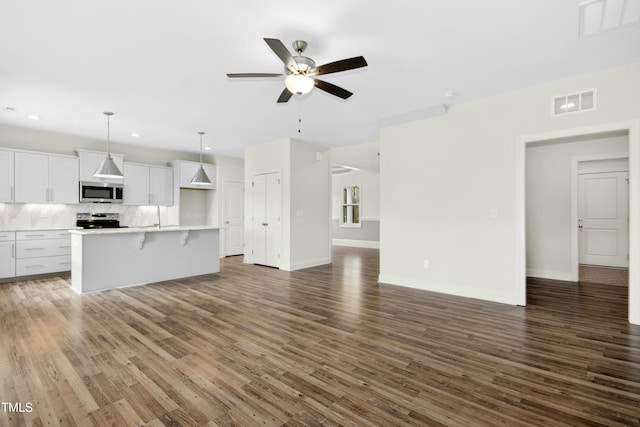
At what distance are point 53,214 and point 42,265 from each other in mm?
1083

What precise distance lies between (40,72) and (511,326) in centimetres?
589

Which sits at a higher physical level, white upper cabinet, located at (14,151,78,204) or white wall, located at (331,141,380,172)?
white wall, located at (331,141,380,172)

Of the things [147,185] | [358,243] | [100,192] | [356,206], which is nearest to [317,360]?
[100,192]

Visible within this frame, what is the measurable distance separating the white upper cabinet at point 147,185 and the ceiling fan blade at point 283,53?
583cm

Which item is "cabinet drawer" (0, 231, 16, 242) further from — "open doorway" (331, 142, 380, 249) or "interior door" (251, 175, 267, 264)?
"open doorway" (331, 142, 380, 249)

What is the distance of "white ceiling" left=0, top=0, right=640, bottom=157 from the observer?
2.46 metres

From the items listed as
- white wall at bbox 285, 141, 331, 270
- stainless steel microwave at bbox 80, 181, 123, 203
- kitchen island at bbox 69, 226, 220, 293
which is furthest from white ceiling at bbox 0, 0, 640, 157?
kitchen island at bbox 69, 226, 220, 293

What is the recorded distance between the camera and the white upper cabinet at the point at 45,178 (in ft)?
18.3

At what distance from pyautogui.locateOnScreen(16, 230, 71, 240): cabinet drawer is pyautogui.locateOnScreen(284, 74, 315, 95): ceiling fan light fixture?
574 cm

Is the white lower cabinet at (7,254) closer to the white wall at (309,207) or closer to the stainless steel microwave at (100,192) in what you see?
the stainless steel microwave at (100,192)

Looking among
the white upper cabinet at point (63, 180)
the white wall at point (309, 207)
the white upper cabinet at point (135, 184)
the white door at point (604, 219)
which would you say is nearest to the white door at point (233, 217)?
the white upper cabinet at point (135, 184)

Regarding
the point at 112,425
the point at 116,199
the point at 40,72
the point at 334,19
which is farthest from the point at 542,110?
the point at 116,199

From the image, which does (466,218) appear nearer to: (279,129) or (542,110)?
(542,110)

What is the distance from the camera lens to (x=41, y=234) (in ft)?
18.6
